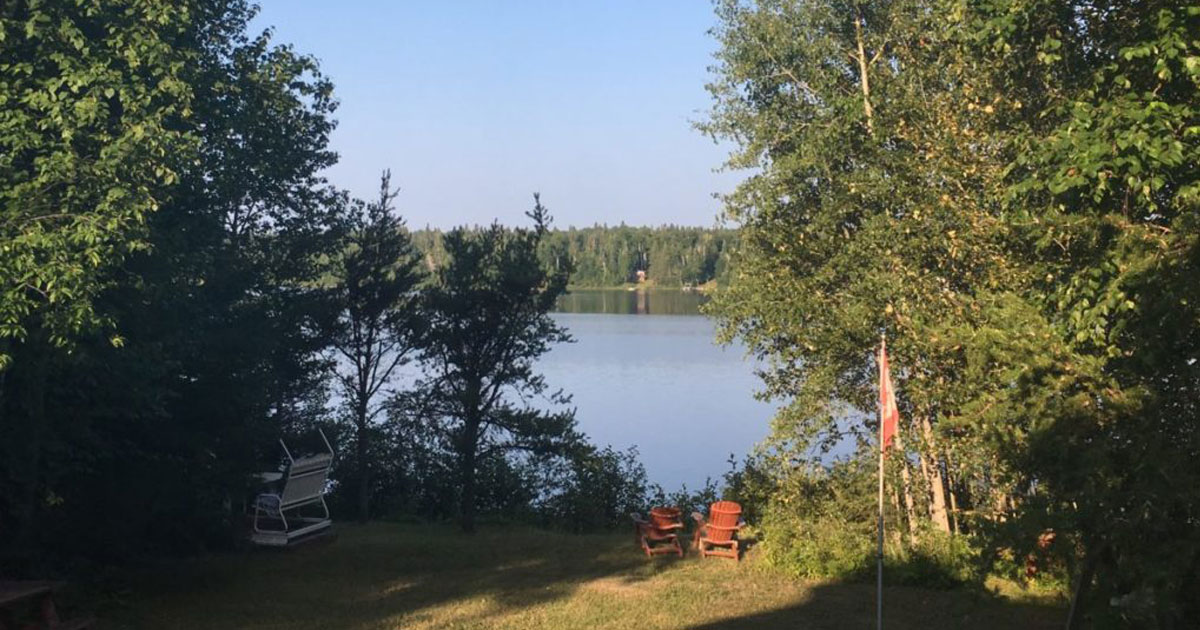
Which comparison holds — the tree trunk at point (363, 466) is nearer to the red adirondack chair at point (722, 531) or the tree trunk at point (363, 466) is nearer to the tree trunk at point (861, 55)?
the red adirondack chair at point (722, 531)

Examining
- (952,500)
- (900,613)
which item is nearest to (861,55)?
(952,500)

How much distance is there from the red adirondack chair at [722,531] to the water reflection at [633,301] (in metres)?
65.8

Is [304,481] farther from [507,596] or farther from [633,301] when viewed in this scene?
[633,301]

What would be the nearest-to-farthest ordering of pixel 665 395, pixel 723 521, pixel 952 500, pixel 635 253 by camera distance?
1. pixel 723 521
2. pixel 952 500
3. pixel 665 395
4. pixel 635 253

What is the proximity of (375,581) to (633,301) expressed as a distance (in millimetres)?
85661

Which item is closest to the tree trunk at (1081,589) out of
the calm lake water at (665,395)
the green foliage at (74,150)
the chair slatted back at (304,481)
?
the green foliage at (74,150)

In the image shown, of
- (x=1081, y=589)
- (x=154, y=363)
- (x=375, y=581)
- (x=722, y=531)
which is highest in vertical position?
(x=154, y=363)

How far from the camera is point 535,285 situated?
2014 centimetres

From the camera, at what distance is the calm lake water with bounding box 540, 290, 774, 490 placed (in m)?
29.7

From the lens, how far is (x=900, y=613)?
1168 centimetres

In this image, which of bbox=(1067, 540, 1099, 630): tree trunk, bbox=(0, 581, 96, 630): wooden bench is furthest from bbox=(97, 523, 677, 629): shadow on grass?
bbox=(1067, 540, 1099, 630): tree trunk

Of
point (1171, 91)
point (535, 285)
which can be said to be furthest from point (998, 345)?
point (535, 285)

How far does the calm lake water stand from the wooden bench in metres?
10.8

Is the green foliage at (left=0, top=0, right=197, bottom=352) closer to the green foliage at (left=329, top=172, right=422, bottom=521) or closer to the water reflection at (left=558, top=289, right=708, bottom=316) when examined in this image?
the green foliage at (left=329, top=172, right=422, bottom=521)
